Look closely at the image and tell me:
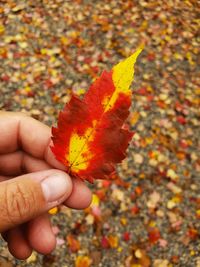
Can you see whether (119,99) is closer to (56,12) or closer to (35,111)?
(35,111)

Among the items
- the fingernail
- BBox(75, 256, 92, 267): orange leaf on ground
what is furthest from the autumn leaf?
BBox(75, 256, 92, 267): orange leaf on ground

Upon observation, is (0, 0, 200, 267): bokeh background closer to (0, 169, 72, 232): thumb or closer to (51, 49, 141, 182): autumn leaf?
(0, 169, 72, 232): thumb

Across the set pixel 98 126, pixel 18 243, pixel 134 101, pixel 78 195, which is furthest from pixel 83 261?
pixel 98 126

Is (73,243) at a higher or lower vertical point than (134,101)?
lower

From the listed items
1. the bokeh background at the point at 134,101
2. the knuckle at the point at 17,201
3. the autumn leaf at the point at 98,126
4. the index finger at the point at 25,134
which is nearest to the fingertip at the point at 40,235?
the index finger at the point at 25,134

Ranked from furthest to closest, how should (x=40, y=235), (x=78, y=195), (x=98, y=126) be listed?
(x=40, y=235), (x=78, y=195), (x=98, y=126)

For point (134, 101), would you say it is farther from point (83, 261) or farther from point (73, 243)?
point (83, 261)

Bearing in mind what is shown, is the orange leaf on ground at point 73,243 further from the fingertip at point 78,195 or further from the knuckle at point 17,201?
the knuckle at point 17,201

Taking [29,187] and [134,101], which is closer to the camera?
[29,187]
